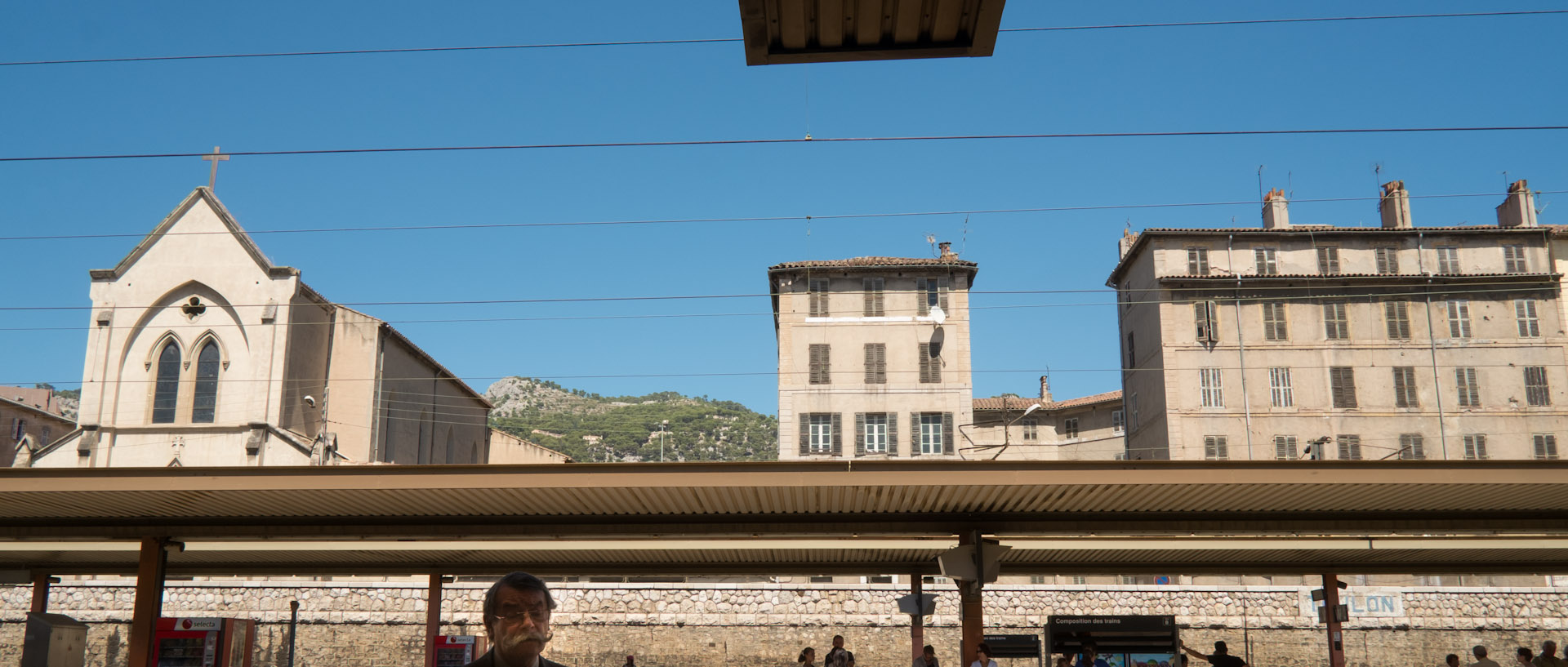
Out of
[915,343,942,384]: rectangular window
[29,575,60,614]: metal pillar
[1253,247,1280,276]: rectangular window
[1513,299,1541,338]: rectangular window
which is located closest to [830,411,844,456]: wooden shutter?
[915,343,942,384]: rectangular window

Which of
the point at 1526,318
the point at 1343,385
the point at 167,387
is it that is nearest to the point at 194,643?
the point at 167,387

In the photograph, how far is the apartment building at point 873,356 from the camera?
45.8m

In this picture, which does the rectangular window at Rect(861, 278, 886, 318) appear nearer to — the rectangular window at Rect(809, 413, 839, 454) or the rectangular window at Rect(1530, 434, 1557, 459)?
the rectangular window at Rect(809, 413, 839, 454)

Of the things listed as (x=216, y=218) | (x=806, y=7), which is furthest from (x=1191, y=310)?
(x=806, y=7)

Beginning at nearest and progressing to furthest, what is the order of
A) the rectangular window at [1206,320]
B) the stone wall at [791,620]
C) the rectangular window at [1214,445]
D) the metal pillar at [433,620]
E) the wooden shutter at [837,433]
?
the metal pillar at [433,620], the stone wall at [791,620], the rectangular window at [1214,445], the rectangular window at [1206,320], the wooden shutter at [837,433]

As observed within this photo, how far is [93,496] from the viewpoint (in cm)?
1272

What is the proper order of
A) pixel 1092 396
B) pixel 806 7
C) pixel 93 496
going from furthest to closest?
pixel 1092 396
pixel 93 496
pixel 806 7

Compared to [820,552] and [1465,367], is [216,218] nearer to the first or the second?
[820,552]

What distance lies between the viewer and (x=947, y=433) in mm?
45625

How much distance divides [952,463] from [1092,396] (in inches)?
1904

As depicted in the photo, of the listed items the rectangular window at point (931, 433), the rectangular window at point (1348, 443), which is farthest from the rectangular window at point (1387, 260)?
the rectangular window at point (931, 433)

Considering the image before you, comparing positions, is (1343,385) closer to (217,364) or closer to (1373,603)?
(1373,603)

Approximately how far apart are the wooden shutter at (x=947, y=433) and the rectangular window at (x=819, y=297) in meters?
6.07

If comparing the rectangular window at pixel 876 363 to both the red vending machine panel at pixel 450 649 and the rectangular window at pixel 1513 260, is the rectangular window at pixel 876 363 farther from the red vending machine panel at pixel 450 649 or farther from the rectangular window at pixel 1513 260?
the red vending machine panel at pixel 450 649
